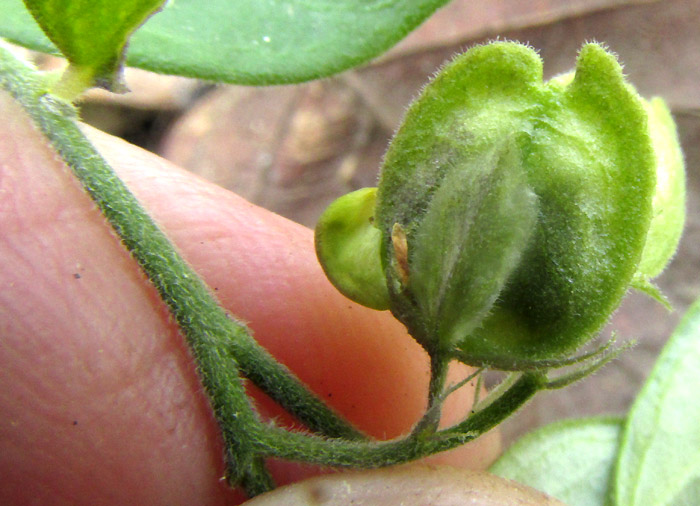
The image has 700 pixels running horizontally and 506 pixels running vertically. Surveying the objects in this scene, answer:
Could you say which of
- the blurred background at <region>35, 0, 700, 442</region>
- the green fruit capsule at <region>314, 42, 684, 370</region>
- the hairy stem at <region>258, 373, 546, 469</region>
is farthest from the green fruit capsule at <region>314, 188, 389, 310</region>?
the blurred background at <region>35, 0, 700, 442</region>

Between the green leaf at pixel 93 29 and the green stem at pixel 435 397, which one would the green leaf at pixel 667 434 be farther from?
the green leaf at pixel 93 29

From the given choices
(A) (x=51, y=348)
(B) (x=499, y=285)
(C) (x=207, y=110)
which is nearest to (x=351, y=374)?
(A) (x=51, y=348)

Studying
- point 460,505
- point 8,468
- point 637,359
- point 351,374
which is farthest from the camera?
point 637,359

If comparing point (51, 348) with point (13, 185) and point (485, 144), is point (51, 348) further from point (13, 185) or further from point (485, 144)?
point (485, 144)

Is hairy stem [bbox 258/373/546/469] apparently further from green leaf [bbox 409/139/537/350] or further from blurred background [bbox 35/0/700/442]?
blurred background [bbox 35/0/700/442]

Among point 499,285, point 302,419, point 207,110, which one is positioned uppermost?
Result: point 499,285

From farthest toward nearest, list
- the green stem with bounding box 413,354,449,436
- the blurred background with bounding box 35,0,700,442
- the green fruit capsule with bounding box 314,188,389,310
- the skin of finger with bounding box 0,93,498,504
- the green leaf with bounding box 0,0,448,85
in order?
the blurred background with bounding box 35,0,700,442 → the green leaf with bounding box 0,0,448,85 → the skin of finger with bounding box 0,93,498,504 → the green fruit capsule with bounding box 314,188,389,310 → the green stem with bounding box 413,354,449,436

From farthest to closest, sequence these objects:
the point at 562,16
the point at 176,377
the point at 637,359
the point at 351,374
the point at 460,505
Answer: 1. the point at 562,16
2. the point at 637,359
3. the point at 351,374
4. the point at 176,377
5. the point at 460,505
